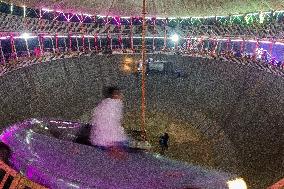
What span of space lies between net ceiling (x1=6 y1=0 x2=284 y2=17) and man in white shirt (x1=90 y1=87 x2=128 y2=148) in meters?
14.5

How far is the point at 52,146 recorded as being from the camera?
7016 millimetres

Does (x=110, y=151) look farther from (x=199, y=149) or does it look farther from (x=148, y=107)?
(x=148, y=107)

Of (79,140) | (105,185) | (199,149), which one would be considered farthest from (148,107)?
(105,185)

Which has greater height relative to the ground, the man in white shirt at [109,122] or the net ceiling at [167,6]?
the net ceiling at [167,6]

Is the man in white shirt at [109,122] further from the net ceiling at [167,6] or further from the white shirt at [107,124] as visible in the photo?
the net ceiling at [167,6]

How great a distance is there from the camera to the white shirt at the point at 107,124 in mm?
7195

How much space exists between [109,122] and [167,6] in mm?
15891

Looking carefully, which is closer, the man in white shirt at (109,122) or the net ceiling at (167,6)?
the man in white shirt at (109,122)

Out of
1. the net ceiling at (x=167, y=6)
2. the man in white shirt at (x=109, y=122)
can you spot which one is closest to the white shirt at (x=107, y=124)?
the man in white shirt at (x=109, y=122)

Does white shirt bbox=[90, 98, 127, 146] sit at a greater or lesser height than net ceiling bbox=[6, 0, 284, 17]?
lesser

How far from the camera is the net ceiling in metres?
20.9

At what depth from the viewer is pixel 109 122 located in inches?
290

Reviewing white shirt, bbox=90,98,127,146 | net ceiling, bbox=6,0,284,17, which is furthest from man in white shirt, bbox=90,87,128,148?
net ceiling, bbox=6,0,284,17

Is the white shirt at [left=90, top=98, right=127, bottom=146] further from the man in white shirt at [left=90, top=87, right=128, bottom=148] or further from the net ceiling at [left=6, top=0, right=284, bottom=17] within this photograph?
the net ceiling at [left=6, top=0, right=284, bottom=17]
